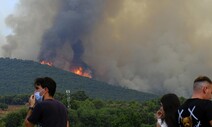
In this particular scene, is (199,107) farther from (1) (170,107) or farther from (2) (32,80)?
(2) (32,80)

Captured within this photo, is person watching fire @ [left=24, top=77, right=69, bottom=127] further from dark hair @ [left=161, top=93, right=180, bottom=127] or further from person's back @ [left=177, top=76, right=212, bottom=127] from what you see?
person's back @ [left=177, top=76, right=212, bottom=127]

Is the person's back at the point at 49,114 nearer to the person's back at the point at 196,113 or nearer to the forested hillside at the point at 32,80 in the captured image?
the person's back at the point at 196,113

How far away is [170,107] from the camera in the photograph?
391 inches

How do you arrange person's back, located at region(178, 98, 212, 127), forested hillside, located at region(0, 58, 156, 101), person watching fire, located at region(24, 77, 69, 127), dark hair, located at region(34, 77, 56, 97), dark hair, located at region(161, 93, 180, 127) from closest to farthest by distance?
person's back, located at region(178, 98, 212, 127) → dark hair, located at region(161, 93, 180, 127) → person watching fire, located at region(24, 77, 69, 127) → dark hair, located at region(34, 77, 56, 97) → forested hillside, located at region(0, 58, 156, 101)

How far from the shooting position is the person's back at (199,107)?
8.77 metres

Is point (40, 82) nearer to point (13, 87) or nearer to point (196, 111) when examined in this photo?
point (196, 111)

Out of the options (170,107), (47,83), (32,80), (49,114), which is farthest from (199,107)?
(32,80)

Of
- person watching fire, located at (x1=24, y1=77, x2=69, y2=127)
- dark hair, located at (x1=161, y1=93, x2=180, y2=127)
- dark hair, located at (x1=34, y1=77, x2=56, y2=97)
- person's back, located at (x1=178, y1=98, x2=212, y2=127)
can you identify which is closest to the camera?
person's back, located at (x1=178, y1=98, x2=212, y2=127)

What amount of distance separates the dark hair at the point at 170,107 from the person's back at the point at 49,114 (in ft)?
7.53

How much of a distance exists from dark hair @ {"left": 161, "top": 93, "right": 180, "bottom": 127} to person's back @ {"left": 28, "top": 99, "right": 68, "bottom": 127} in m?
2.30

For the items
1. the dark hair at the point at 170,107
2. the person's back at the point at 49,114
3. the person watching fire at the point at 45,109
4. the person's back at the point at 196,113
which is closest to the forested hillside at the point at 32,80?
the person watching fire at the point at 45,109

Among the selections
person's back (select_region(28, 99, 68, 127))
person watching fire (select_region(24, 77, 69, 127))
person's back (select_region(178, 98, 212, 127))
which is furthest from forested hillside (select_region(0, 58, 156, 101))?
person's back (select_region(178, 98, 212, 127))

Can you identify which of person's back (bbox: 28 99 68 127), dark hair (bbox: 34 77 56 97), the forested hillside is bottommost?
person's back (bbox: 28 99 68 127)

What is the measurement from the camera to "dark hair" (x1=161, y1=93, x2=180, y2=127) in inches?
385
